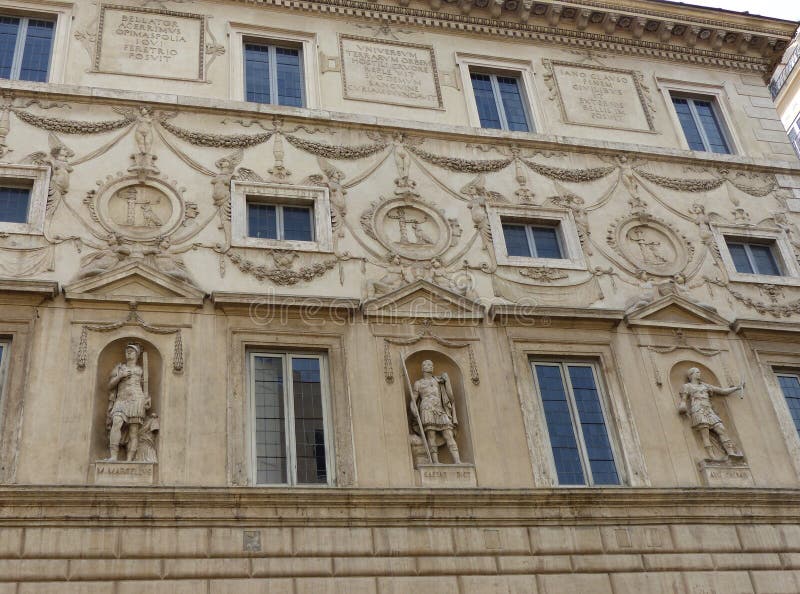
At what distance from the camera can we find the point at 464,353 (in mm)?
15312

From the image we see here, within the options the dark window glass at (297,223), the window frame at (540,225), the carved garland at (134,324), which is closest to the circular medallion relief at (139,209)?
the carved garland at (134,324)

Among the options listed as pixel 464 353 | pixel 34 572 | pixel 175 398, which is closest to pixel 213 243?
pixel 175 398

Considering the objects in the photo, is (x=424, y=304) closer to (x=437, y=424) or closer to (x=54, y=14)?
(x=437, y=424)

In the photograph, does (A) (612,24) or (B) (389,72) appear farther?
(A) (612,24)

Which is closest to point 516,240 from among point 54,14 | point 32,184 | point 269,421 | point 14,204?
A: point 269,421

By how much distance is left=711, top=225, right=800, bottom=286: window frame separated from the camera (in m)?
17.7

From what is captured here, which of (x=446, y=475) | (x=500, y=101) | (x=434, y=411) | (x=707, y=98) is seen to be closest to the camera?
(x=446, y=475)

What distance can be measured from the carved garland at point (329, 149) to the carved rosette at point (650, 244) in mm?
4807

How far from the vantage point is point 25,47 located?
17234 millimetres

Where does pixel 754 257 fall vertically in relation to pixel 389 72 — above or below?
below

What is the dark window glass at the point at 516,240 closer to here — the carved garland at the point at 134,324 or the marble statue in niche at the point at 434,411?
the marble statue in niche at the point at 434,411

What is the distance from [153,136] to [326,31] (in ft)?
15.1

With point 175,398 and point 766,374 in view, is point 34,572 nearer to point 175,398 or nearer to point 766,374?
point 175,398

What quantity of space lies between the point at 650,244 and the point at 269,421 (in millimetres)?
8114
